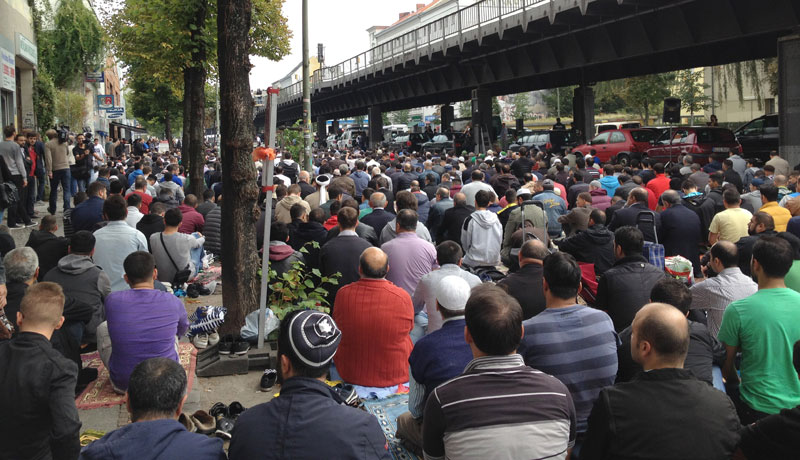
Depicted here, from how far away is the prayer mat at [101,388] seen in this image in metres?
6.24

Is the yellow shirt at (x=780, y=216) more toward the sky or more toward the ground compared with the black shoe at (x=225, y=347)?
more toward the sky

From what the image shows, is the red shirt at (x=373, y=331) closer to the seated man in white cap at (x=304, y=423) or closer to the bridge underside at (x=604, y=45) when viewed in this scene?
the seated man in white cap at (x=304, y=423)

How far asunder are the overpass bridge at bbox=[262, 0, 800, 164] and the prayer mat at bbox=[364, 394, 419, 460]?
1905cm

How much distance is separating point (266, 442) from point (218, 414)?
Result: 342 cm

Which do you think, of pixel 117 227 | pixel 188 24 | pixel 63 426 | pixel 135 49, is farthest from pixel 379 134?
pixel 63 426

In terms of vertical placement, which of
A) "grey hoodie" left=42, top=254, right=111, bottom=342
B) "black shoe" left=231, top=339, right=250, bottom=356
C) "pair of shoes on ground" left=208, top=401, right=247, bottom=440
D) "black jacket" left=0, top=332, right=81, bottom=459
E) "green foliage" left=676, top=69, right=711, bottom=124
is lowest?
"pair of shoes on ground" left=208, top=401, right=247, bottom=440

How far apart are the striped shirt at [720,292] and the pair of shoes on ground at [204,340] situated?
4940 mm

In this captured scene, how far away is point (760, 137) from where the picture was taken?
90.8 feet

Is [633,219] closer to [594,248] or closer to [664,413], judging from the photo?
[594,248]

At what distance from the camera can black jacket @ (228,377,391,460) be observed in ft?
9.67

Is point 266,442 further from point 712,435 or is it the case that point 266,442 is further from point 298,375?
point 712,435

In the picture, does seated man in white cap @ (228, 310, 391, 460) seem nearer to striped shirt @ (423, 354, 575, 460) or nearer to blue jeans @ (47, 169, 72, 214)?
striped shirt @ (423, 354, 575, 460)

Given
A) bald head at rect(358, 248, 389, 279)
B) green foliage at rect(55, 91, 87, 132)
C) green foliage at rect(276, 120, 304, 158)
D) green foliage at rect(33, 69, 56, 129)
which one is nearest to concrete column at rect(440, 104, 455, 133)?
green foliage at rect(55, 91, 87, 132)

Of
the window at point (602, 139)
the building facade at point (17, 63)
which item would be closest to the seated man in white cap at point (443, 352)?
the building facade at point (17, 63)
